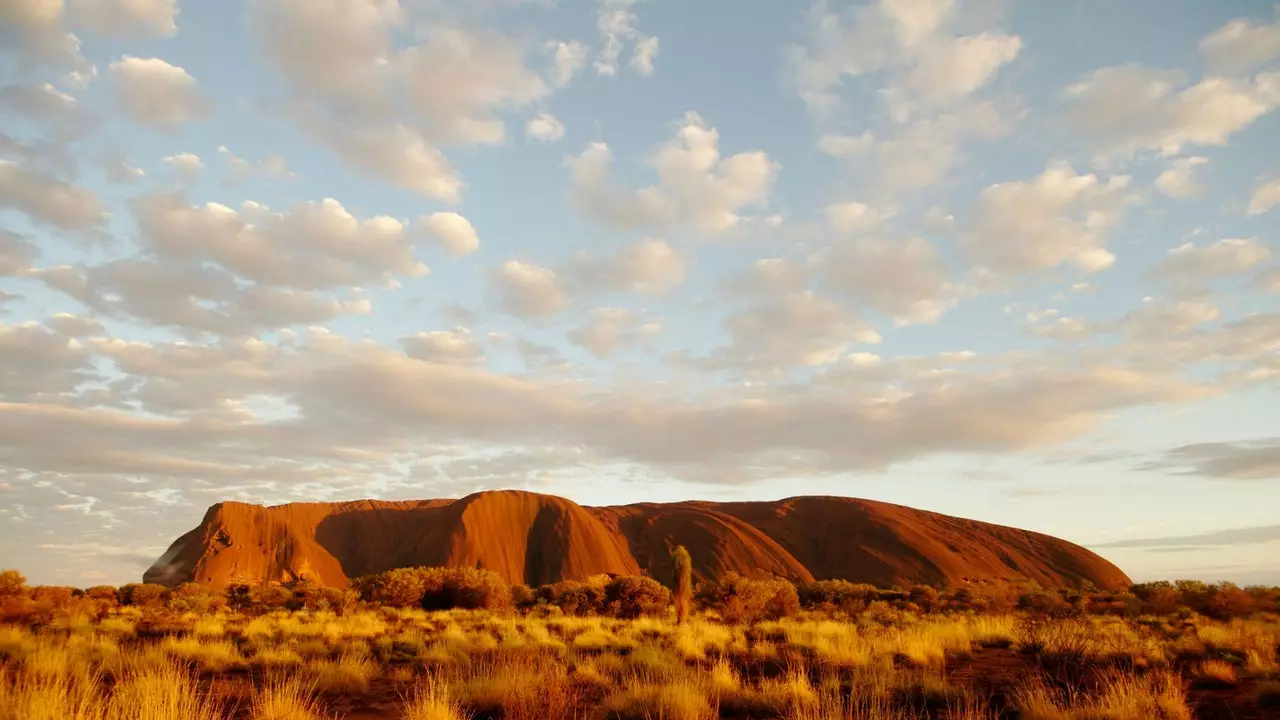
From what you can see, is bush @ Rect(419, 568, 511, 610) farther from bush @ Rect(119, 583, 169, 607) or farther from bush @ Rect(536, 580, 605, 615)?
bush @ Rect(119, 583, 169, 607)

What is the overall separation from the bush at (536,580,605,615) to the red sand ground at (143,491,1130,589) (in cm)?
3735

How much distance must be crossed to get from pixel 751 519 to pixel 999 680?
87.7 m

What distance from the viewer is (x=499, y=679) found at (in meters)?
8.83

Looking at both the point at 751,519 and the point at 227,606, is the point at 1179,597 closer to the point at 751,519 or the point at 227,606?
the point at 227,606

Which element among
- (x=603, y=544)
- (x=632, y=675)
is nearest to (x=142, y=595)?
(x=632, y=675)

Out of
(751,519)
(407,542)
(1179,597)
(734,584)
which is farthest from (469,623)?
(751,519)

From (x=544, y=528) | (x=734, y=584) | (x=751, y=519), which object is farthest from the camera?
(x=751, y=519)

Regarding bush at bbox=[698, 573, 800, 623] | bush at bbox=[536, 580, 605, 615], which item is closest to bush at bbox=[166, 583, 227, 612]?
bush at bbox=[536, 580, 605, 615]

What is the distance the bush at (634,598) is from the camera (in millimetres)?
32562

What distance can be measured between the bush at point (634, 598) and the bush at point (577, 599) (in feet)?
1.70

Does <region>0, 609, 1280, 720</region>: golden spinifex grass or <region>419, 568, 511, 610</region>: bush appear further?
<region>419, 568, 511, 610</region>: bush

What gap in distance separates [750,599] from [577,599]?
9136mm

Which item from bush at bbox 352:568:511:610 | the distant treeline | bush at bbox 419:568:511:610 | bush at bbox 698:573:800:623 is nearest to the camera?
bush at bbox 698:573:800:623

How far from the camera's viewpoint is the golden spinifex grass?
24.1 ft
